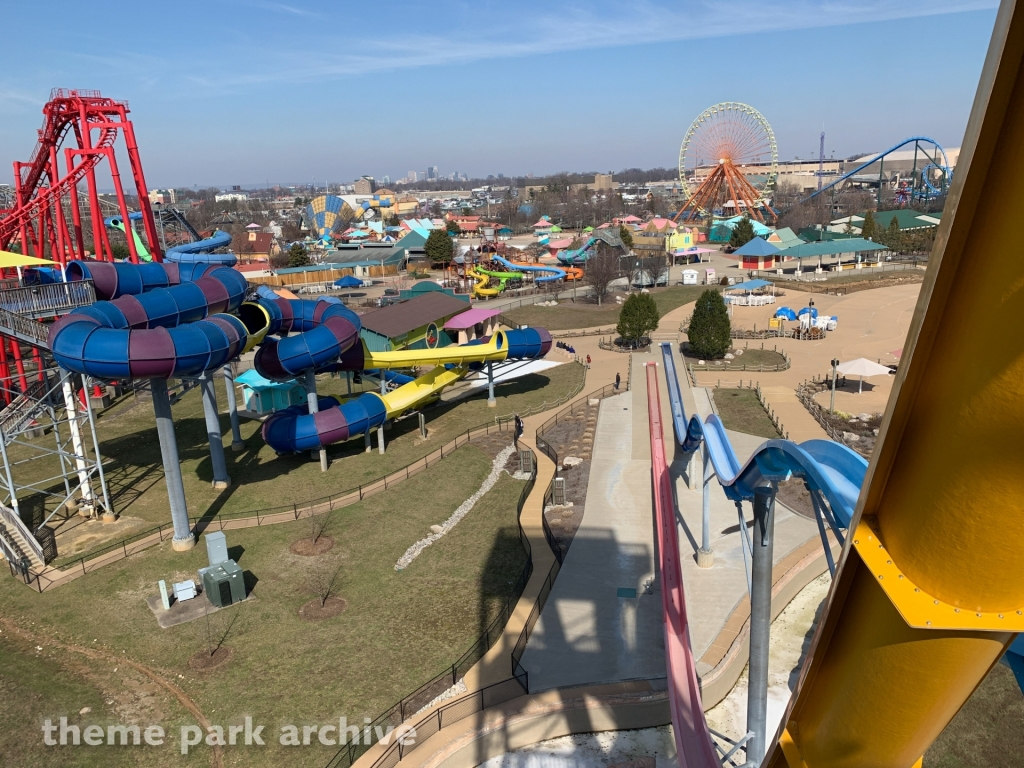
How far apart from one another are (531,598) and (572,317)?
3503 centimetres

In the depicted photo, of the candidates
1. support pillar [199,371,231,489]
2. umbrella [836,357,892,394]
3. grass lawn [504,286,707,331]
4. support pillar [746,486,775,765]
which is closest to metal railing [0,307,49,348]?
support pillar [199,371,231,489]

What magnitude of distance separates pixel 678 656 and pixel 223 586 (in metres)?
10.6

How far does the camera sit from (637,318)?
3888 centimetres

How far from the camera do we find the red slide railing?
9242 mm

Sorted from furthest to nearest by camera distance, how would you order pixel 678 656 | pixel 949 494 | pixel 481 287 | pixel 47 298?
pixel 481 287
pixel 47 298
pixel 678 656
pixel 949 494

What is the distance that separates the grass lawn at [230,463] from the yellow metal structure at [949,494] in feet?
63.6

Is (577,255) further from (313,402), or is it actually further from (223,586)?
(223,586)

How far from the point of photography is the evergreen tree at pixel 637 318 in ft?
128

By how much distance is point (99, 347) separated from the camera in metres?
16.5

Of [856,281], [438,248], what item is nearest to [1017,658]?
[856,281]

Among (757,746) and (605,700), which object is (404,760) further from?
(757,746)

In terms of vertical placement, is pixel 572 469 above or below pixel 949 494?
below

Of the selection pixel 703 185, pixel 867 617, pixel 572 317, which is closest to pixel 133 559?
pixel 867 617

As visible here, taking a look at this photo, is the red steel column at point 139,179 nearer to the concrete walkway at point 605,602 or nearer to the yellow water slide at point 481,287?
the concrete walkway at point 605,602
